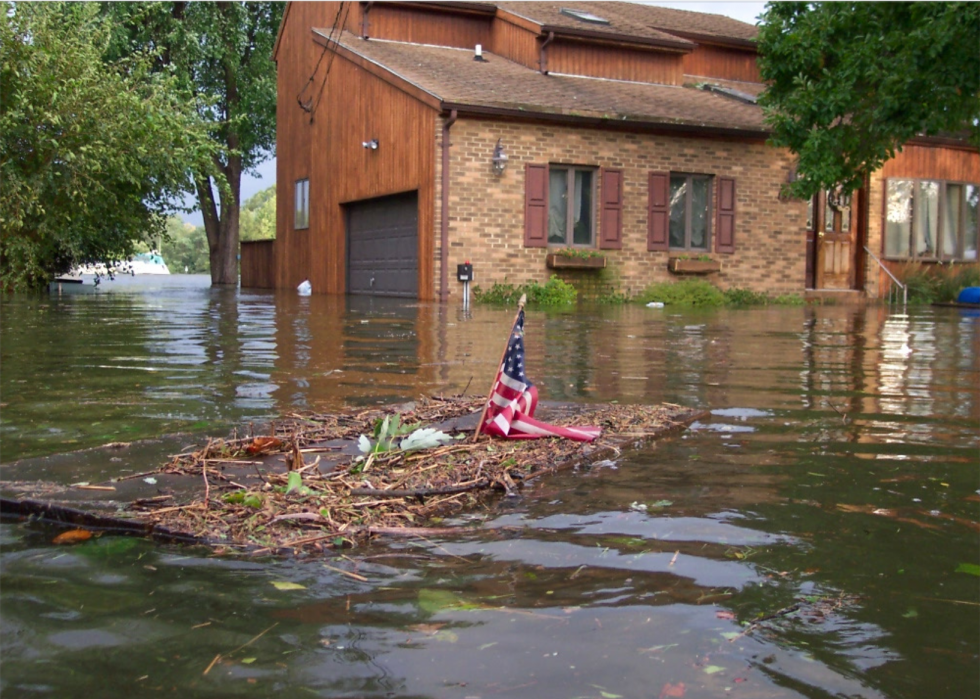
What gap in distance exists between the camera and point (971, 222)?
26.9 m

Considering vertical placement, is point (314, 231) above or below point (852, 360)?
above

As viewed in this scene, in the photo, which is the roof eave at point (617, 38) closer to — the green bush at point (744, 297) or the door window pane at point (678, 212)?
the door window pane at point (678, 212)

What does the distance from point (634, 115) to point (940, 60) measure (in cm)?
600

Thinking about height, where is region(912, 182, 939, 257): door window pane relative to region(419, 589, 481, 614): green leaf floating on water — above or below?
above

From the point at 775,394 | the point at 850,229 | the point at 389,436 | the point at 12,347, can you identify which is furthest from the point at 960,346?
the point at 850,229

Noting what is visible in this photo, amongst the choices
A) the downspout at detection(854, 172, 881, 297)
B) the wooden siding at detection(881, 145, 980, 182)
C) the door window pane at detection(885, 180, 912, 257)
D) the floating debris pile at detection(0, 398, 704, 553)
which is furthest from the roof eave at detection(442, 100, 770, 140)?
the floating debris pile at detection(0, 398, 704, 553)

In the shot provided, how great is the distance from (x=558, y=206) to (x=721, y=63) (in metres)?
9.94

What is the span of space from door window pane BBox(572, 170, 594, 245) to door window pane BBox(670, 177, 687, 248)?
7.03 ft

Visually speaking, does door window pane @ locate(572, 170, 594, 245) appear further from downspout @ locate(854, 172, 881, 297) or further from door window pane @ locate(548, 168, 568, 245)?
downspout @ locate(854, 172, 881, 297)

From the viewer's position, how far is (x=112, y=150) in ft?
53.5

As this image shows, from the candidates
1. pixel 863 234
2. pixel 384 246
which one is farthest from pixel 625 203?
pixel 863 234

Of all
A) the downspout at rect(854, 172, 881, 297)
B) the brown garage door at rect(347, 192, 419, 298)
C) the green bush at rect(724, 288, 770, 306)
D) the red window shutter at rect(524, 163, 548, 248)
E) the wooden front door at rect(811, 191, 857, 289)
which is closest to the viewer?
the red window shutter at rect(524, 163, 548, 248)

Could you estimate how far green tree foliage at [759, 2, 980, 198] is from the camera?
659 inches

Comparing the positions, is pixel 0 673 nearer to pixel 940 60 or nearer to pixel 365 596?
pixel 365 596
